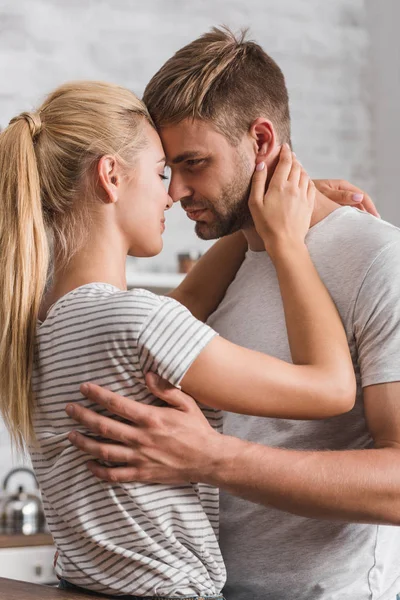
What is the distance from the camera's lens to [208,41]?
5.95ft

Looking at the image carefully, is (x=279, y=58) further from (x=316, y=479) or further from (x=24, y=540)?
(x=316, y=479)

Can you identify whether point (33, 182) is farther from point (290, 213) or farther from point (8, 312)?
point (290, 213)

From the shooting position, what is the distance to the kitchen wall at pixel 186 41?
3.86 metres

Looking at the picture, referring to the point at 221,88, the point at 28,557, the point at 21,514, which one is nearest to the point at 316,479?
the point at 221,88

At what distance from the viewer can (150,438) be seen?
1229mm

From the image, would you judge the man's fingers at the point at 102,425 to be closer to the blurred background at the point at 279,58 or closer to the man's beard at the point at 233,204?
the man's beard at the point at 233,204

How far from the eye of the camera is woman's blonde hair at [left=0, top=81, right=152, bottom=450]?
1.31 meters

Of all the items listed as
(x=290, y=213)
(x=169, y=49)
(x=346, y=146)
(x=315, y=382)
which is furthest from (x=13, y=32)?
(x=315, y=382)

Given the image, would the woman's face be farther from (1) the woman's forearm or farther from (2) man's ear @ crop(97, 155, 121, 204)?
(1) the woman's forearm

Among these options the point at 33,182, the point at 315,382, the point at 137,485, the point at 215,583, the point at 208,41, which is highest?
the point at 208,41

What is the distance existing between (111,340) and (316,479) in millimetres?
376

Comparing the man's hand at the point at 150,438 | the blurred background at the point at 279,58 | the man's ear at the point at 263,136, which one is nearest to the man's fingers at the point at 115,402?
the man's hand at the point at 150,438

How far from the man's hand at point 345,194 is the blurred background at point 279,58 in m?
1.95

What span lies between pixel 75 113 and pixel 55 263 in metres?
0.24
